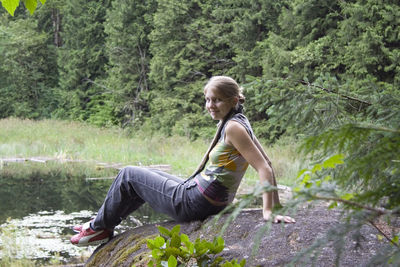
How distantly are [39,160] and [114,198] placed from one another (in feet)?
29.3

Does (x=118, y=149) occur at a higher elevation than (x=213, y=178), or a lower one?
lower

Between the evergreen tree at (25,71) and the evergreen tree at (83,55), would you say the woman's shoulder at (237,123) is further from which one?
the evergreen tree at (25,71)

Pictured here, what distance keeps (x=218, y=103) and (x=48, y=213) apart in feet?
14.9

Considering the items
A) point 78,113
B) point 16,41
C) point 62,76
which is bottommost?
point 78,113

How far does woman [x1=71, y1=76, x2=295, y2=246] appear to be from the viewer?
2520 millimetres

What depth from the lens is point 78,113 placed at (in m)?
23.9

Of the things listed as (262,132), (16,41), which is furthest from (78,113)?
(262,132)

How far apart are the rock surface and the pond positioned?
189 cm

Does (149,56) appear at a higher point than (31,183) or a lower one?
higher

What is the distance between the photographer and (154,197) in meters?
2.87

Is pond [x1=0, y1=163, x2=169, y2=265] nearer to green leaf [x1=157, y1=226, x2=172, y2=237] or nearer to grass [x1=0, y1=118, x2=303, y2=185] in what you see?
grass [x1=0, y1=118, x2=303, y2=185]

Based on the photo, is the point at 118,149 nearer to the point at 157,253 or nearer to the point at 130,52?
the point at 130,52

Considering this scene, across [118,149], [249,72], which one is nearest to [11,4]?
[118,149]

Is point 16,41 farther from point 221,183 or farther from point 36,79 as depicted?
point 221,183
